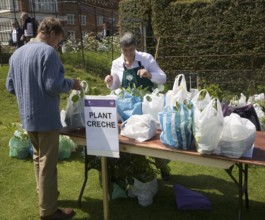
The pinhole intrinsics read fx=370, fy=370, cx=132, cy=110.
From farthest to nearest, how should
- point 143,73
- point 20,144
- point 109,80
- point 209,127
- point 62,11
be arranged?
point 62,11, point 20,144, point 109,80, point 143,73, point 209,127

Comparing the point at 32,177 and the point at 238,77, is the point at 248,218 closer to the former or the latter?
the point at 32,177

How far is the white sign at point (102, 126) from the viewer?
2.53m

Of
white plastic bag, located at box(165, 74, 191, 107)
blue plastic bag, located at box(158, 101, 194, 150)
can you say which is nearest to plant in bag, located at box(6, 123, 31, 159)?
white plastic bag, located at box(165, 74, 191, 107)

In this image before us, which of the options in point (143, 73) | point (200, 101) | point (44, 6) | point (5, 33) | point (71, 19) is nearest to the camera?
point (200, 101)

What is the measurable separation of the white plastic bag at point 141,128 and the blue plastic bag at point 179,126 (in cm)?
20

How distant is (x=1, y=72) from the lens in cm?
881

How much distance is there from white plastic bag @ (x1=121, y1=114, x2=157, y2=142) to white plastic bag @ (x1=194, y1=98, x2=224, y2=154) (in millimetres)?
457

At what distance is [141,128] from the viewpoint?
2.69 metres

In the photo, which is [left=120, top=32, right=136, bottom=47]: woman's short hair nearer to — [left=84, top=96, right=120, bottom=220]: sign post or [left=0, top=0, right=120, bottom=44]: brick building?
[left=84, top=96, right=120, bottom=220]: sign post

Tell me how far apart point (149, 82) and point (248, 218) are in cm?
155

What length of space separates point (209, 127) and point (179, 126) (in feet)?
0.70

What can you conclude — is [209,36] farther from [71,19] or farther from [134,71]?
[71,19]

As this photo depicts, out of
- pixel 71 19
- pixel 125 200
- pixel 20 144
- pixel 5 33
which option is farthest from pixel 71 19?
pixel 125 200

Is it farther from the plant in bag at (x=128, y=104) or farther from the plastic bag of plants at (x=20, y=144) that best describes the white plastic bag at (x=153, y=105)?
the plastic bag of plants at (x=20, y=144)
